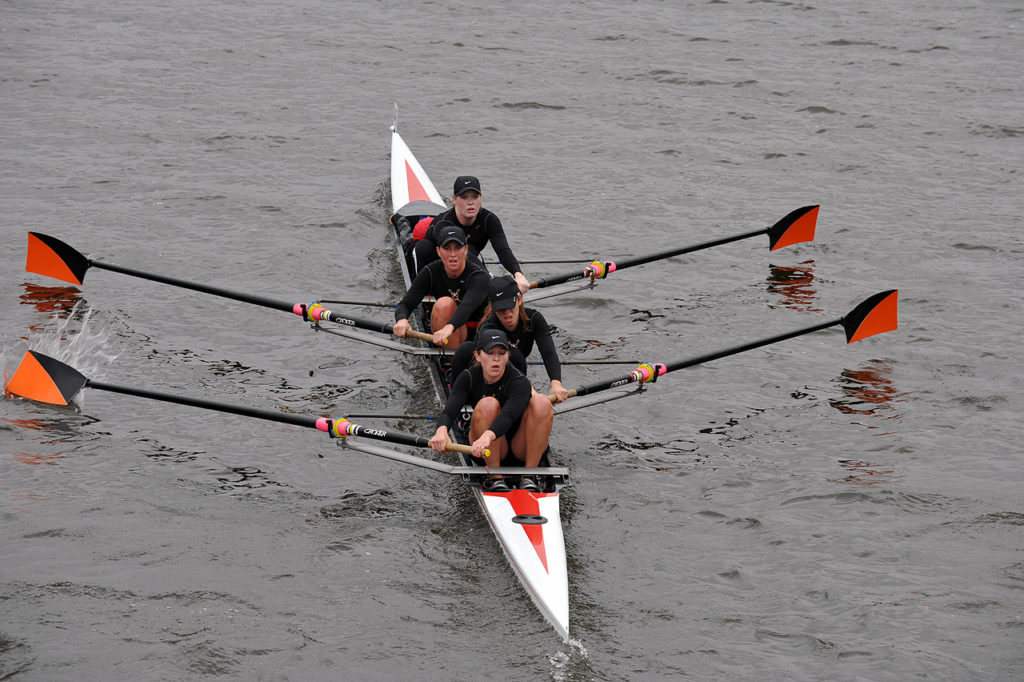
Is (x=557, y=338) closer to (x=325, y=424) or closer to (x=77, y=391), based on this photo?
(x=325, y=424)

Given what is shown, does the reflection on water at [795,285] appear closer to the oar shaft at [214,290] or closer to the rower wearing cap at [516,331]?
the rower wearing cap at [516,331]

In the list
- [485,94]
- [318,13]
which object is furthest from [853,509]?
[318,13]

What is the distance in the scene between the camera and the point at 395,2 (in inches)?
979

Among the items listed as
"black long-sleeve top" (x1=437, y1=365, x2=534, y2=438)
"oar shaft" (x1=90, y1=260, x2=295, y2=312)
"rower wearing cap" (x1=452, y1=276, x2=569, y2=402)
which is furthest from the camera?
"oar shaft" (x1=90, y1=260, x2=295, y2=312)

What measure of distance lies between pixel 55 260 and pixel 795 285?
9.45m

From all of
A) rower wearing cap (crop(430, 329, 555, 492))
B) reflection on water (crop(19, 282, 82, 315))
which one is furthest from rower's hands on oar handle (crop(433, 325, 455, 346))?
reflection on water (crop(19, 282, 82, 315))

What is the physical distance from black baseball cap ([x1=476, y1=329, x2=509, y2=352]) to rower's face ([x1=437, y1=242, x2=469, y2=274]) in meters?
1.77

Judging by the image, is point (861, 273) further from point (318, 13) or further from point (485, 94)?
point (318, 13)

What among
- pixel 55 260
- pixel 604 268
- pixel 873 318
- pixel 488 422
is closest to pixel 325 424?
pixel 488 422

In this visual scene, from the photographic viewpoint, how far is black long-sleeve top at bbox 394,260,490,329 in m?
10.3

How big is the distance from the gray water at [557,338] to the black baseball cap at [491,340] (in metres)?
1.49

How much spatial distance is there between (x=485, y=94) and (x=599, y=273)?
369 inches

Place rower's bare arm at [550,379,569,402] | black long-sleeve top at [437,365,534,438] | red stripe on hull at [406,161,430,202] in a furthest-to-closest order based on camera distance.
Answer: red stripe on hull at [406,161,430,202] < rower's bare arm at [550,379,569,402] < black long-sleeve top at [437,365,534,438]

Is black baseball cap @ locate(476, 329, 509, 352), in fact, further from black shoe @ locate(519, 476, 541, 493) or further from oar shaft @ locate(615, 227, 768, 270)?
oar shaft @ locate(615, 227, 768, 270)
